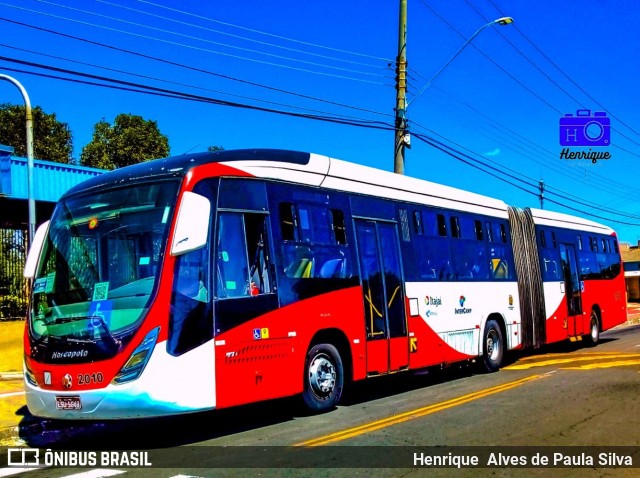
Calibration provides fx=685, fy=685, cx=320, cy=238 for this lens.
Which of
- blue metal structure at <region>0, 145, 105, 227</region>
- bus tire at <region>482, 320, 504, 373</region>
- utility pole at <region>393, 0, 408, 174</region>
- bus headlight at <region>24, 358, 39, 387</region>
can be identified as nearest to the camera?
bus headlight at <region>24, 358, 39, 387</region>

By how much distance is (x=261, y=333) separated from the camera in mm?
8172

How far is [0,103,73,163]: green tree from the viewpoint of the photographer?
1324 inches

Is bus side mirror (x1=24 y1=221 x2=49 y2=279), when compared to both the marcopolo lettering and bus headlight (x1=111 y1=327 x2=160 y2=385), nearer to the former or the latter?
the marcopolo lettering

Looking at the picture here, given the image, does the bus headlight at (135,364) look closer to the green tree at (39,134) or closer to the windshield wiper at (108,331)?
the windshield wiper at (108,331)

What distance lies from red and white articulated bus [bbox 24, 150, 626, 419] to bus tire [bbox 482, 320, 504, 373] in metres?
1.67

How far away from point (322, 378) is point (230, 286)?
2078 millimetres

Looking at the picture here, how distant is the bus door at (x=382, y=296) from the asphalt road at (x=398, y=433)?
650 mm

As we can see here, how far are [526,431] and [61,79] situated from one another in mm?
10626

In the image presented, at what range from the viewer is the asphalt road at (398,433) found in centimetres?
638

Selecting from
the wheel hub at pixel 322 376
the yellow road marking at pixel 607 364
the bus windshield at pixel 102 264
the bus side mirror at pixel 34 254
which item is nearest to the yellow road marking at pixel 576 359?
the yellow road marking at pixel 607 364

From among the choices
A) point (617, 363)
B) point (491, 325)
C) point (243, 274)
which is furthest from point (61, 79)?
point (617, 363)

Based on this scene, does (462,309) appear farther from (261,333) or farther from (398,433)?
(261,333)

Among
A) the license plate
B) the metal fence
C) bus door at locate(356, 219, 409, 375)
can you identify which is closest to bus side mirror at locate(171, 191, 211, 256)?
the license plate

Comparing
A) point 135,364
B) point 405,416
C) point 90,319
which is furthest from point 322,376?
point 90,319
